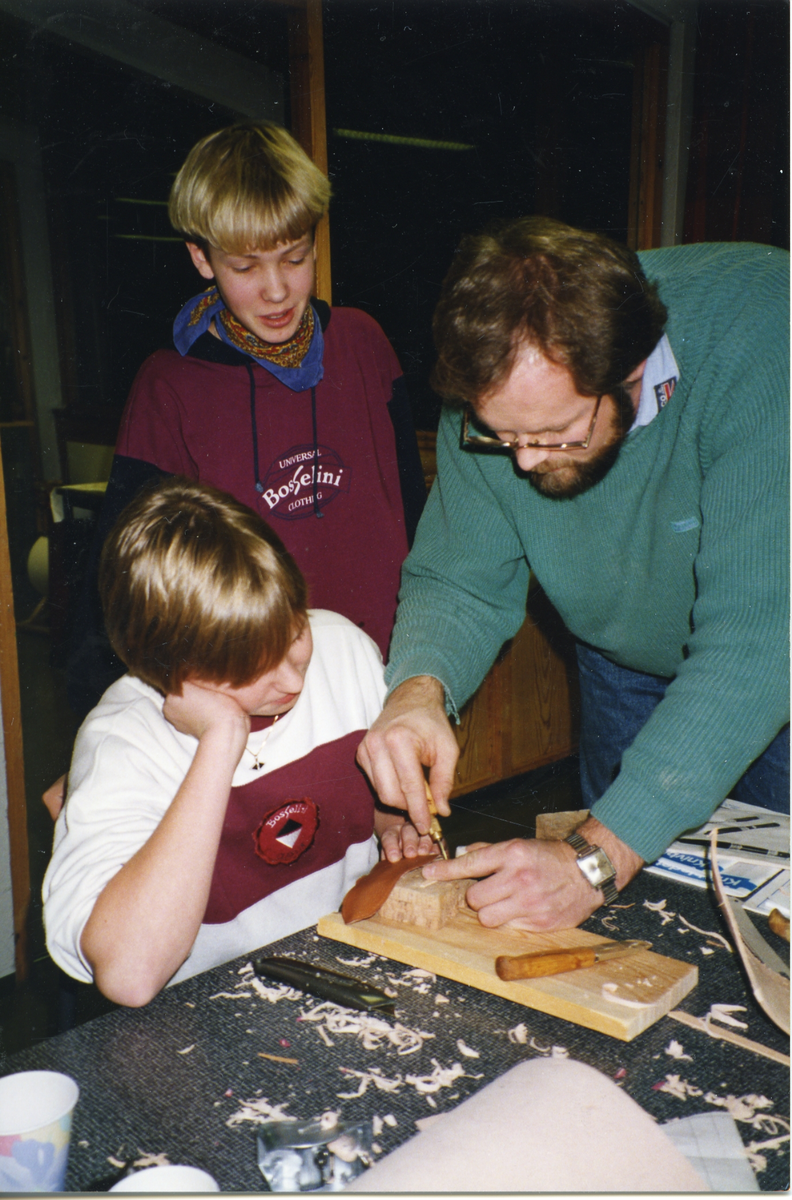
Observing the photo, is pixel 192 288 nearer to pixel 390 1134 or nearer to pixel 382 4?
pixel 382 4

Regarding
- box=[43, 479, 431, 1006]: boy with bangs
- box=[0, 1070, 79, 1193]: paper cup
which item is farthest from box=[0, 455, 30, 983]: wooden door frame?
box=[0, 1070, 79, 1193]: paper cup

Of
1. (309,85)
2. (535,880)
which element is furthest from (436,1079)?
(309,85)

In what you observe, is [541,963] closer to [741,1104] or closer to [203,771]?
[741,1104]

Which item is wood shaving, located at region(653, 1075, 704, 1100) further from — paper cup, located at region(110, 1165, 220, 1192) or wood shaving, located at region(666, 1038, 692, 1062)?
paper cup, located at region(110, 1165, 220, 1192)

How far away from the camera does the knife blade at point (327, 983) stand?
790mm

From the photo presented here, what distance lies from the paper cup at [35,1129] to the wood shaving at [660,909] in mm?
638

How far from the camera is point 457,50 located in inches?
43.1

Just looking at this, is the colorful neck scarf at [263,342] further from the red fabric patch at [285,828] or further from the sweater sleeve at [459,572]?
the red fabric patch at [285,828]

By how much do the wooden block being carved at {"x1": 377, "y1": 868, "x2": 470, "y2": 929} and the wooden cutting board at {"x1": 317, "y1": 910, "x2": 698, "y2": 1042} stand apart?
0.03 ft

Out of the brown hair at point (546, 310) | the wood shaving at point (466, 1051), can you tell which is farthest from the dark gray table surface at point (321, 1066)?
the brown hair at point (546, 310)

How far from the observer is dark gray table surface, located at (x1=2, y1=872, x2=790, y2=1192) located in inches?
25.4

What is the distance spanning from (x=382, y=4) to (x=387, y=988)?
45.6 inches

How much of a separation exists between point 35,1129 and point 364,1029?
0.95 feet

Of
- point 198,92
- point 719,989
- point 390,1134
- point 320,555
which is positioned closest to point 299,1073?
point 390,1134
